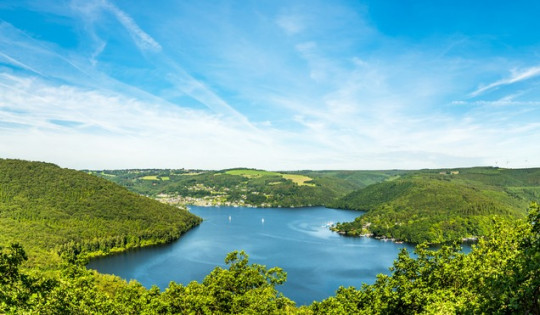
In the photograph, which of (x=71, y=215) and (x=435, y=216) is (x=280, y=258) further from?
(x=435, y=216)

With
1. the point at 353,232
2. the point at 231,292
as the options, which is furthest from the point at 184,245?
the point at 231,292

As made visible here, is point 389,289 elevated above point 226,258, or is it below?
below

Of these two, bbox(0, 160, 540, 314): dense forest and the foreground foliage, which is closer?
the foreground foliage

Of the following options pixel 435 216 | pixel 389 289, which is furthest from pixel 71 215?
pixel 435 216

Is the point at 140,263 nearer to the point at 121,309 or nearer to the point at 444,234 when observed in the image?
the point at 121,309

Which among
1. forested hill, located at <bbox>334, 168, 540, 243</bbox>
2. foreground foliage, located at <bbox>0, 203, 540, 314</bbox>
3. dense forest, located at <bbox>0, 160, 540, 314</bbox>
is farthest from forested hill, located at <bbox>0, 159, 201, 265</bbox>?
forested hill, located at <bbox>334, 168, 540, 243</bbox>

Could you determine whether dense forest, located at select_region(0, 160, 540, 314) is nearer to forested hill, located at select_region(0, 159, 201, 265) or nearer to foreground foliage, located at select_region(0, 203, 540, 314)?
foreground foliage, located at select_region(0, 203, 540, 314)
